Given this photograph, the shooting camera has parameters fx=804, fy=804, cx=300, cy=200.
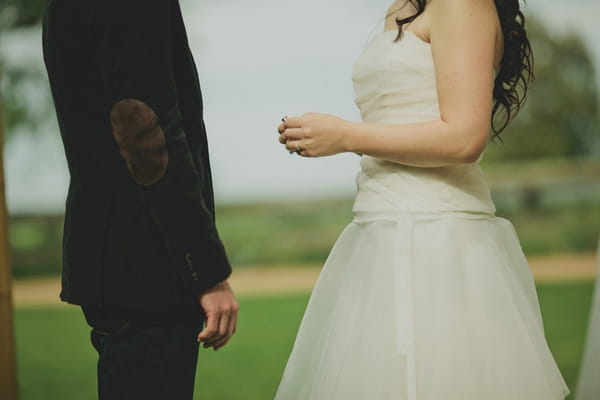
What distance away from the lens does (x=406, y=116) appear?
4.75ft

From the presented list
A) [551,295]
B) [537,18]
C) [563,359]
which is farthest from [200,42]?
[563,359]

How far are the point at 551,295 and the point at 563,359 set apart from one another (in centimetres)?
262

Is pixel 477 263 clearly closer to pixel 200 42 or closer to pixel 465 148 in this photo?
pixel 465 148

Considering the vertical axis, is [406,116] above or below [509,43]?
below

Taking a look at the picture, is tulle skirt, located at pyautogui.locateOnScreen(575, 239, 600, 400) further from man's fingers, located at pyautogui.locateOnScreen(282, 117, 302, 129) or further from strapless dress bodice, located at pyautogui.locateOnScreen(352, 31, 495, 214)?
man's fingers, located at pyautogui.locateOnScreen(282, 117, 302, 129)

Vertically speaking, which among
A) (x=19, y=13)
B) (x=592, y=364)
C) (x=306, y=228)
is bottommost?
(x=306, y=228)

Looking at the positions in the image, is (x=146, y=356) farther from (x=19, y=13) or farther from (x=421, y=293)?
(x=19, y=13)

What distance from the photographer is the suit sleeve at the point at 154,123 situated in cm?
116

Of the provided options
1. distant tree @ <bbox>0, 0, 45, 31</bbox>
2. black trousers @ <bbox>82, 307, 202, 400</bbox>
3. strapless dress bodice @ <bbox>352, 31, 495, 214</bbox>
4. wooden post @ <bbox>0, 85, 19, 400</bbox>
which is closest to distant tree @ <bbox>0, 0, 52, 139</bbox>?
distant tree @ <bbox>0, 0, 45, 31</bbox>

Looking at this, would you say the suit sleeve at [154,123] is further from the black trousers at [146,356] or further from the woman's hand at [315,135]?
the woman's hand at [315,135]

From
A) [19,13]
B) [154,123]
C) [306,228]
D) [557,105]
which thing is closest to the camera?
[154,123]

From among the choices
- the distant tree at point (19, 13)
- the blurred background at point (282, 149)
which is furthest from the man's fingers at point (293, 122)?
the distant tree at point (19, 13)

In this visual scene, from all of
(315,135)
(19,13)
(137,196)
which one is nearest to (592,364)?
(315,135)

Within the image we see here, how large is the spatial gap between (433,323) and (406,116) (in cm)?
37
